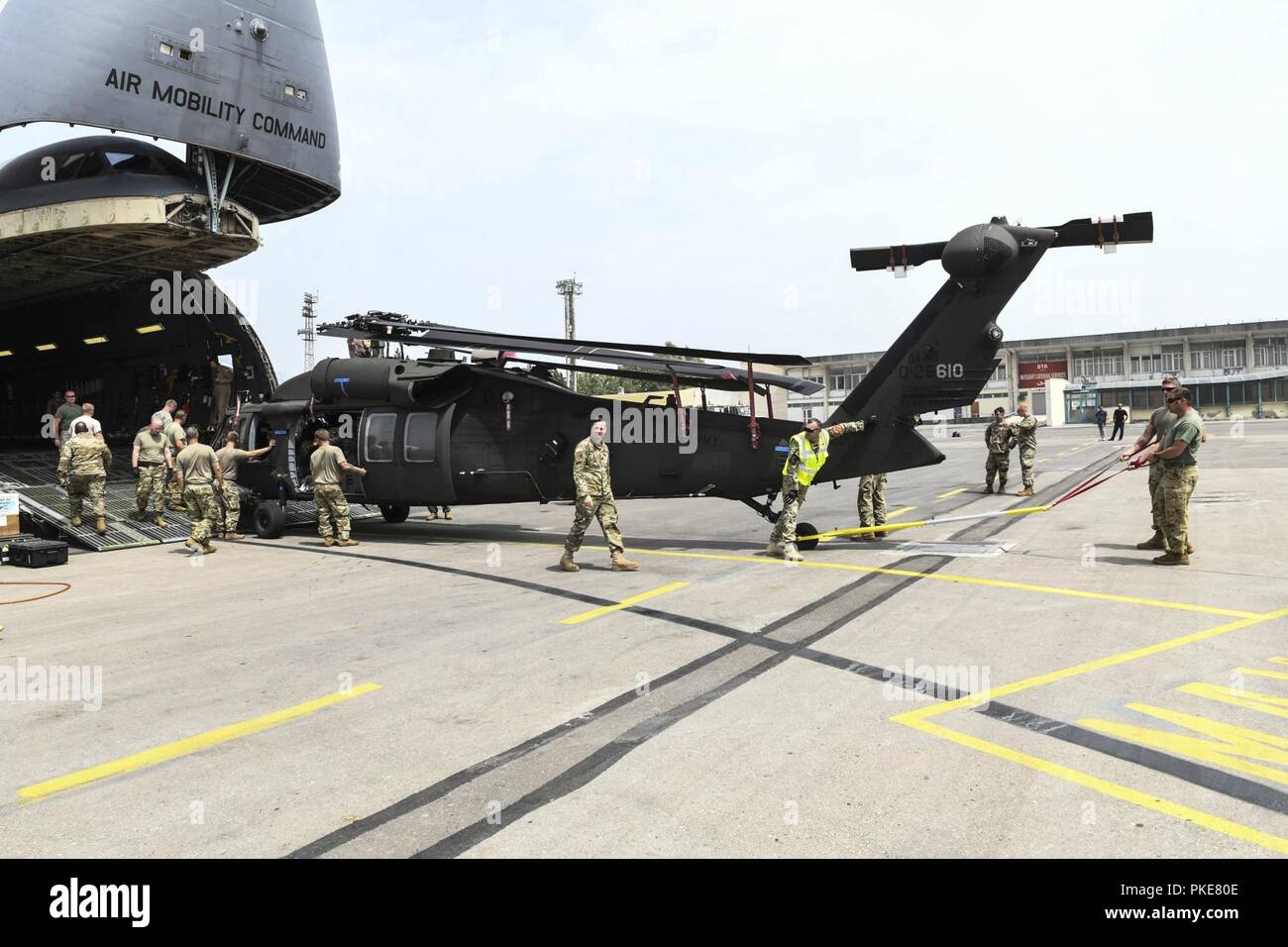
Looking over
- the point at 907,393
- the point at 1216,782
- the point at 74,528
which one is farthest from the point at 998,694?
the point at 74,528

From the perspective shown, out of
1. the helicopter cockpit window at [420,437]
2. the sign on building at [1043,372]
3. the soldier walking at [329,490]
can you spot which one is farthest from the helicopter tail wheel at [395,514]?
the sign on building at [1043,372]

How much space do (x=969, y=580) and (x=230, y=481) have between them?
1272cm

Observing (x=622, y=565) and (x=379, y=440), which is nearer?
(x=622, y=565)

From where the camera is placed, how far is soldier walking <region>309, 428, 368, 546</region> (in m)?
13.1

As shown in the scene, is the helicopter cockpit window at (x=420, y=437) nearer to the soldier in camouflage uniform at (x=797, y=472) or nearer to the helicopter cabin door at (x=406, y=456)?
the helicopter cabin door at (x=406, y=456)

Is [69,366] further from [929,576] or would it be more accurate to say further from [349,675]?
[929,576]

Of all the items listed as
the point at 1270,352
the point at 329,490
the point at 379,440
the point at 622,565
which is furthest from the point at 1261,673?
the point at 1270,352

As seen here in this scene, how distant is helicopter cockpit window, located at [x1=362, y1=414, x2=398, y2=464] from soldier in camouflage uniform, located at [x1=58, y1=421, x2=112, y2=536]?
13.8 feet

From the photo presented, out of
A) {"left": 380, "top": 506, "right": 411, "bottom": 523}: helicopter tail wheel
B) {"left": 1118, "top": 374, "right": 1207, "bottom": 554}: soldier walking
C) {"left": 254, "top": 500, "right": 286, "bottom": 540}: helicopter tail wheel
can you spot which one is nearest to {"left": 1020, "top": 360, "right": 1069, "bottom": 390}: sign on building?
{"left": 1118, "top": 374, "right": 1207, "bottom": 554}: soldier walking

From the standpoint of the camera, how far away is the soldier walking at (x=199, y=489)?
492 inches

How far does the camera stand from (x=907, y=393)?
10.7 m

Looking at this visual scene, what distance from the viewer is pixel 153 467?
14.7 meters

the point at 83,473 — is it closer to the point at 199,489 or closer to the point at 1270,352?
the point at 199,489

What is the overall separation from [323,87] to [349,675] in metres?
15.4
